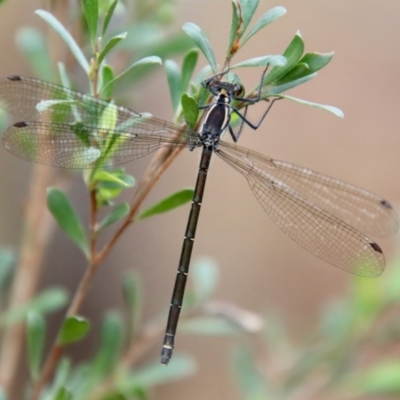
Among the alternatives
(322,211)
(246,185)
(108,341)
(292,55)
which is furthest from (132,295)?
(246,185)

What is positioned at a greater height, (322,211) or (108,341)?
(322,211)

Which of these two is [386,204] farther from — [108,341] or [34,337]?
[34,337]

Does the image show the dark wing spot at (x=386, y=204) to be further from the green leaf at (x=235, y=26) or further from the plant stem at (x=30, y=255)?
the plant stem at (x=30, y=255)

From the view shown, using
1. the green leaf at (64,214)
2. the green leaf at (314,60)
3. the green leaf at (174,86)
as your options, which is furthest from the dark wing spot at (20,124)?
Result: the green leaf at (314,60)

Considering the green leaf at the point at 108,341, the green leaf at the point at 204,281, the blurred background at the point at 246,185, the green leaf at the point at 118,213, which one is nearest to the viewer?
the green leaf at the point at 118,213

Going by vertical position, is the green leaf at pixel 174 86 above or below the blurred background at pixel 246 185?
below

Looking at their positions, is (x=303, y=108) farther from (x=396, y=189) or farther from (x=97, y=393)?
(x=97, y=393)

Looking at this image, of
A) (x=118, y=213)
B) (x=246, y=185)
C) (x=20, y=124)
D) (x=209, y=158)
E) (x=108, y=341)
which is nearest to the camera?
(x=118, y=213)
